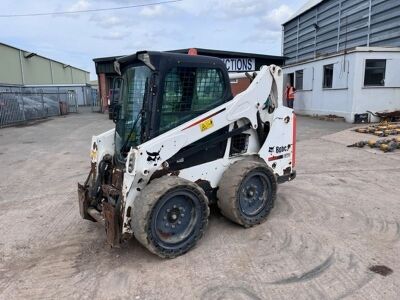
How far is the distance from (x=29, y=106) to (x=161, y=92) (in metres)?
20.3

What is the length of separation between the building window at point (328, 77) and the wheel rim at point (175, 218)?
14.8 m

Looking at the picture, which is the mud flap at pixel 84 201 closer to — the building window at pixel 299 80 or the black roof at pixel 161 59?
Answer: the black roof at pixel 161 59

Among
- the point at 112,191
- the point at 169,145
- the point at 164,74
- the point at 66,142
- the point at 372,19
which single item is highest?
the point at 372,19

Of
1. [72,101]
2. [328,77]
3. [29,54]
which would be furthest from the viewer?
[29,54]

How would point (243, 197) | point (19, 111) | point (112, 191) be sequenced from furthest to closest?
point (19, 111) < point (243, 197) < point (112, 191)

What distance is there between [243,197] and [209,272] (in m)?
1.23

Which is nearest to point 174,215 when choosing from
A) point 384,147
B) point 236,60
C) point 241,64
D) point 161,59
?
point 161,59

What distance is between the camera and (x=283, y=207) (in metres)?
5.30

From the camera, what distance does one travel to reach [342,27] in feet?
61.5

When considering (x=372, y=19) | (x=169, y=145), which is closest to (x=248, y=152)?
(x=169, y=145)

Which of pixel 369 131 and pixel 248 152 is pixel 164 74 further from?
pixel 369 131

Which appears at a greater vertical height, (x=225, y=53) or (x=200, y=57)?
(x=225, y=53)

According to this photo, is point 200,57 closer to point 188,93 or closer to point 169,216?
point 188,93

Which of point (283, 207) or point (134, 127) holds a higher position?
point (134, 127)
